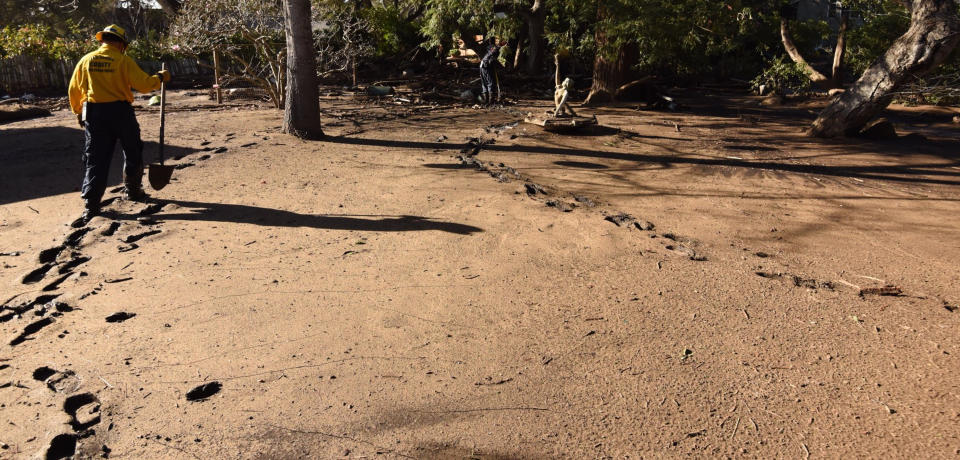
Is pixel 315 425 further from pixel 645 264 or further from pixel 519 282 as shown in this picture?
pixel 645 264

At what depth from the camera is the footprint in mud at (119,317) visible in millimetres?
4262

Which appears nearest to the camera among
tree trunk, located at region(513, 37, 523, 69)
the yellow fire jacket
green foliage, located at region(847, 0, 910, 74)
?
the yellow fire jacket

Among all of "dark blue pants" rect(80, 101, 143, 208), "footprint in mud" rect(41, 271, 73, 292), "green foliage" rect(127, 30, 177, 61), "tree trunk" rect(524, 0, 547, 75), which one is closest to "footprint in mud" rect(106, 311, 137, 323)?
"footprint in mud" rect(41, 271, 73, 292)

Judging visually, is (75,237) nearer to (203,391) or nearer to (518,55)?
(203,391)

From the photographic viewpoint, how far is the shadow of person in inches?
238

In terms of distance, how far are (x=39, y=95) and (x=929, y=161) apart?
18.6 m

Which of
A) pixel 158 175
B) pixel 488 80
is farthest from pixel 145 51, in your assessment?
pixel 158 175

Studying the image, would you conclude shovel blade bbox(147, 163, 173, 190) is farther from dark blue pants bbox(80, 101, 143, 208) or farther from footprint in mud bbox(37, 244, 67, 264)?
footprint in mud bbox(37, 244, 67, 264)

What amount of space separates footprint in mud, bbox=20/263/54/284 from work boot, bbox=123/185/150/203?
170 cm

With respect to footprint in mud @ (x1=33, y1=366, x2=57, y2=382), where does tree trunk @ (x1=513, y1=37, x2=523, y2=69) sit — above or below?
above

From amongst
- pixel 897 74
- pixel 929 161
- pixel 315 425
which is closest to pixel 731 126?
pixel 897 74

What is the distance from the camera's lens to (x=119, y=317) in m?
4.29

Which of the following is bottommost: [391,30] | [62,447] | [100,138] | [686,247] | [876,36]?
[62,447]

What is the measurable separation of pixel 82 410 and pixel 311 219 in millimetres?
3200
